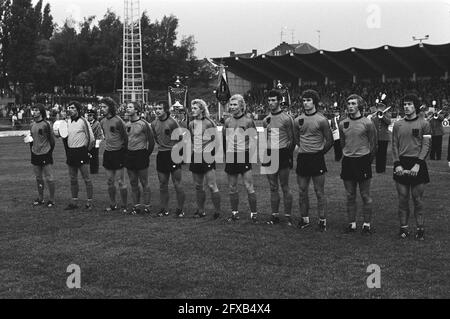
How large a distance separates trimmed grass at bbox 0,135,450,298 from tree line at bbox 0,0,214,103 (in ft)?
158

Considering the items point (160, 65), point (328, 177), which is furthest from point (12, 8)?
point (328, 177)

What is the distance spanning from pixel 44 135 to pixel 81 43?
217ft

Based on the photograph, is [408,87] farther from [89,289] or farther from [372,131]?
[89,289]

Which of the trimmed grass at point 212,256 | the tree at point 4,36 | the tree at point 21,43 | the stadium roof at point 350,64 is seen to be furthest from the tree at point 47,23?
the trimmed grass at point 212,256

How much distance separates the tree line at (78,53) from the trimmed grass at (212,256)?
48.2 m

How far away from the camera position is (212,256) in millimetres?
7402

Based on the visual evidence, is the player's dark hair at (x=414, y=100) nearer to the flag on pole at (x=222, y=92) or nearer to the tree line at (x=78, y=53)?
the flag on pole at (x=222, y=92)

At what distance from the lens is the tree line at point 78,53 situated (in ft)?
180

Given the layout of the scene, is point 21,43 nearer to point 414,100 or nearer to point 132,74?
point 132,74

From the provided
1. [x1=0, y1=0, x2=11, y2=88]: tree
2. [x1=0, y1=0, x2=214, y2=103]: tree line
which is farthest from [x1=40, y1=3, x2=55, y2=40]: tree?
[x1=0, y1=0, x2=11, y2=88]: tree

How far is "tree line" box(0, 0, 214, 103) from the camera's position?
5494 centimetres

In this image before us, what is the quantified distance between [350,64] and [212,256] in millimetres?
48164

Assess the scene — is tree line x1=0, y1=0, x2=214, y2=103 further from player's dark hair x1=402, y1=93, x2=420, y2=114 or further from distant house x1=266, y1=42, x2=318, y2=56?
player's dark hair x1=402, y1=93, x2=420, y2=114

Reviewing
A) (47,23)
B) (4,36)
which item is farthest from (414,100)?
(47,23)
